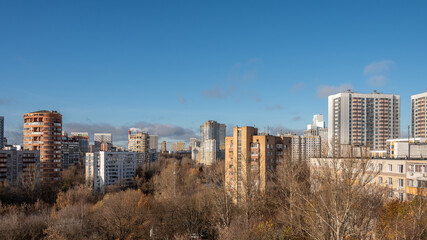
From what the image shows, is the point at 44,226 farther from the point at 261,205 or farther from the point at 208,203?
the point at 261,205

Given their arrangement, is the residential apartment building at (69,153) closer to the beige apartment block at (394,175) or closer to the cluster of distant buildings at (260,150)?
the cluster of distant buildings at (260,150)

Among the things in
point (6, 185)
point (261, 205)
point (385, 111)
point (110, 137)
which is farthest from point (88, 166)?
point (110, 137)

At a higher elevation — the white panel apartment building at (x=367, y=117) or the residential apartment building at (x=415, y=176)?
the white panel apartment building at (x=367, y=117)

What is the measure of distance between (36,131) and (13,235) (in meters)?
29.6

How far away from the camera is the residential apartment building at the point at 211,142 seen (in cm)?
9800

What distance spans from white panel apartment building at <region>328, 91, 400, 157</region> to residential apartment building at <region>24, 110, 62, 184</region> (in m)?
55.2

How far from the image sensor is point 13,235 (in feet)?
80.2

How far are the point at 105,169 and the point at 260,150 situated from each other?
35.1 meters

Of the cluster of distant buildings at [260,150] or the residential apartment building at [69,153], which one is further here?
the residential apartment building at [69,153]

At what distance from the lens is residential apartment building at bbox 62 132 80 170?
251 ft

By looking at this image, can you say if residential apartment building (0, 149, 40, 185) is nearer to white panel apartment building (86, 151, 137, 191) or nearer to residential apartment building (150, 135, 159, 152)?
white panel apartment building (86, 151, 137, 191)

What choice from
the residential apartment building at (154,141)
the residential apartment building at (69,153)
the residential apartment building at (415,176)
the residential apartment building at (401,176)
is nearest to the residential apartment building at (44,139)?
the residential apartment building at (69,153)

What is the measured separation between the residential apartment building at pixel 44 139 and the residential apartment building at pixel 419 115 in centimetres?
7842

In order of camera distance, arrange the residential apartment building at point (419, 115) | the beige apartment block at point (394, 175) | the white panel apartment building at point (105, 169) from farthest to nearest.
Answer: the residential apartment building at point (419, 115), the white panel apartment building at point (105, 169), the beige apartment block at point (394, 175)
